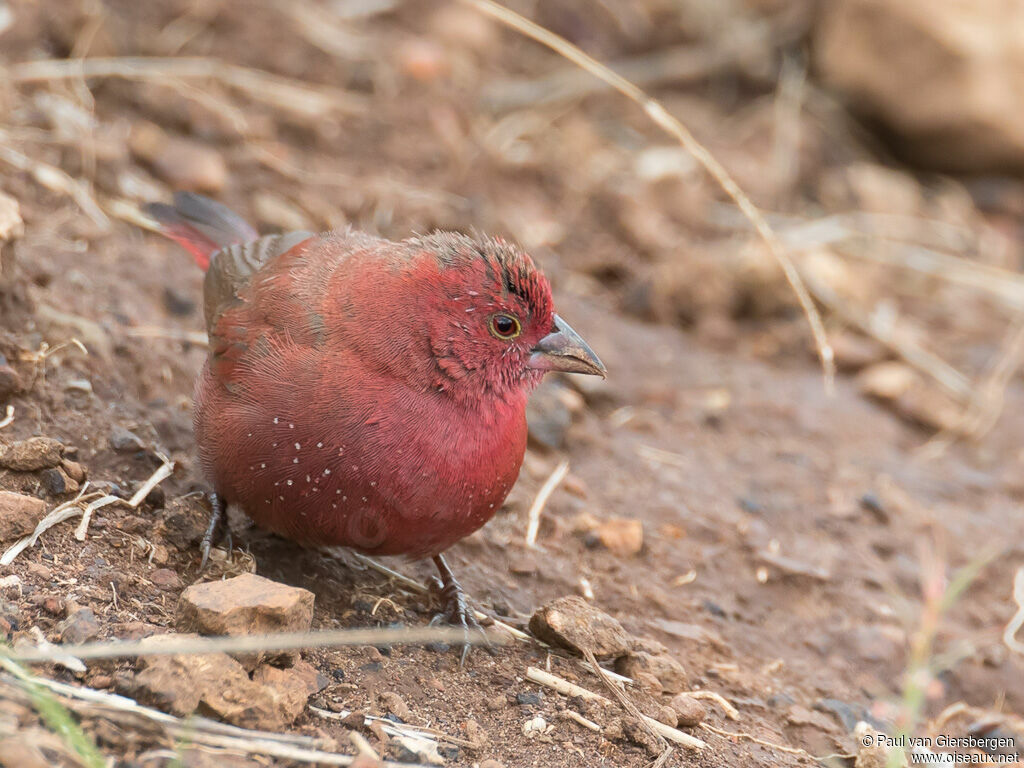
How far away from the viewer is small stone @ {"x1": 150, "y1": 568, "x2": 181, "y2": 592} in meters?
3.06

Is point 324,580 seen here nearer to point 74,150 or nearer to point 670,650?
point 670,650

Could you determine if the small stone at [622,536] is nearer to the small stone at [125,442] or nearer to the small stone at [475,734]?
the small stone at [475,734]

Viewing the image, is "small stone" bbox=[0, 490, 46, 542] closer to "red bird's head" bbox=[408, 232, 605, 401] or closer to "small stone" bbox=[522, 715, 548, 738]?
"red bird's head" bbox=[408, 232, 605, 401]

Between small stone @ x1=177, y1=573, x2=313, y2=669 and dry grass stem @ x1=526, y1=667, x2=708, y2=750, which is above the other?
small stone @ x1=177, y1=573, x2=313, y2=669

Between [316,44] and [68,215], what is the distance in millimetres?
2379

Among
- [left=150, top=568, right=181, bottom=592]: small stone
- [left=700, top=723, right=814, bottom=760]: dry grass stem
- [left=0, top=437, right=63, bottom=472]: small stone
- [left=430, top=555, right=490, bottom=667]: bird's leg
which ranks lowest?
[left=700, top=723, right=814, bottom=760]: dry grass stem

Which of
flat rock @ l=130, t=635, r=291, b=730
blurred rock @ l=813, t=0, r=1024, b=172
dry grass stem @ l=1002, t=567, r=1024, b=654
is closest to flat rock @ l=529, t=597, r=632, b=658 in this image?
flat rock @ l=130, t=635, r=291, b=730

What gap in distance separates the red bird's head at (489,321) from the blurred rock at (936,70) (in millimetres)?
4981

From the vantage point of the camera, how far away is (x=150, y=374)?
411cm

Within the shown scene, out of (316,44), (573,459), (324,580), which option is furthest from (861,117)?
(324,580)

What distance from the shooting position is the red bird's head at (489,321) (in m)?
3.25

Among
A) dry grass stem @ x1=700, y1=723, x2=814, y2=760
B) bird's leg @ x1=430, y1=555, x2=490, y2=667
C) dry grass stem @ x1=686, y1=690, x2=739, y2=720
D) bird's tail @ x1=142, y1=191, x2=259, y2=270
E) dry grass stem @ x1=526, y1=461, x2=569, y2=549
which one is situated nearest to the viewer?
dry grass stem @ x1=700, y1=723, x2=814, y2=760

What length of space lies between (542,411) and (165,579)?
1971 millimetres

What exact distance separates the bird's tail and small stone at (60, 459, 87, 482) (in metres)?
1.11
